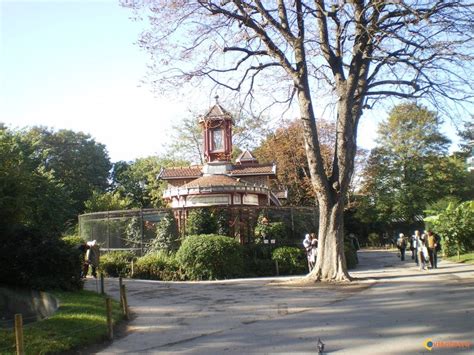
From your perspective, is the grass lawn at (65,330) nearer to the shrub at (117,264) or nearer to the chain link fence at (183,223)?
the shrub at (117,264)

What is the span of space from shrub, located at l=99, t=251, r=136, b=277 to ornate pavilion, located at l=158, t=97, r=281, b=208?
5.54 meters

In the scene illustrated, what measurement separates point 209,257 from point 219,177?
37.6ft

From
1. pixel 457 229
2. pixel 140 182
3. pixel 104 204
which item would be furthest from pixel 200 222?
pixel 140 182

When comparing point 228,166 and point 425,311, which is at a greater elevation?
point 228,166

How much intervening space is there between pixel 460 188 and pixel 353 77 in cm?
4128

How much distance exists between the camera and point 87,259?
21.3m

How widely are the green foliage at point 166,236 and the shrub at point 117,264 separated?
1203 mm

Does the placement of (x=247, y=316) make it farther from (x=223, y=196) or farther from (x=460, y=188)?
(x=460, y=188)

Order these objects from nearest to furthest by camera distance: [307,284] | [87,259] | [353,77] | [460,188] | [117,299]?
[117,299]
[307,284]
[353,77]
[87,259]
[460,188]

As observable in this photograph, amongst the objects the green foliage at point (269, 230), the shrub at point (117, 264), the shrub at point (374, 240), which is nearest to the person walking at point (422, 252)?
the green foliage at point (269, 230)

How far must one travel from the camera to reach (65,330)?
9734 millimetres

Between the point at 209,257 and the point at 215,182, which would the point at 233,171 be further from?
the point at 209,257

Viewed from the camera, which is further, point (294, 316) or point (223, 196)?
point (223, 196)

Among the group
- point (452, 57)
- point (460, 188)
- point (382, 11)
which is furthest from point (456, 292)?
point (460, 188)
